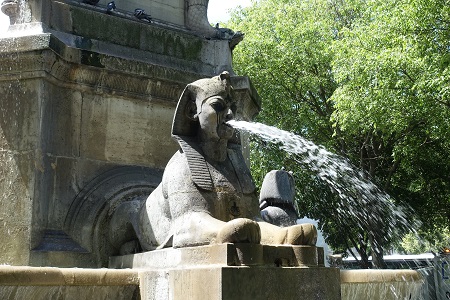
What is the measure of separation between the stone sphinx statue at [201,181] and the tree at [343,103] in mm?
11298

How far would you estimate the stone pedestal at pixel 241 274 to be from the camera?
4.65 metres

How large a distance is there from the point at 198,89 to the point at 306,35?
20766 mm

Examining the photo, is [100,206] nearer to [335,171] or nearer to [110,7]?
[110,7]

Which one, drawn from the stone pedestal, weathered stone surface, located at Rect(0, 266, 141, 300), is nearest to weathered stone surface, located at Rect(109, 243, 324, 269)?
the stone pedestal

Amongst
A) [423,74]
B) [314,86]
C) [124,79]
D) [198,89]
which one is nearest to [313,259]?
[198,89]

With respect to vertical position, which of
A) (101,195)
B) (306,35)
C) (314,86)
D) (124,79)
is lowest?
(101,195)

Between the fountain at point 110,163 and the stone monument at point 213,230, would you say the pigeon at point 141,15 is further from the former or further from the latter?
the stone monument at point 213,230

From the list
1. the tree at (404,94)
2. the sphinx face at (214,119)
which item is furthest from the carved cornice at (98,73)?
the tree at (404,94)

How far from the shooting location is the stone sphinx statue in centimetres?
582

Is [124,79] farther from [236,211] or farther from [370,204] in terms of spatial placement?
[370,204]

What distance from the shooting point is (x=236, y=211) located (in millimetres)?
6066

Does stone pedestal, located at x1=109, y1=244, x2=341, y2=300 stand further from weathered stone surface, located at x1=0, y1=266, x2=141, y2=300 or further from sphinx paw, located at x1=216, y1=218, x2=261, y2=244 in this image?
weathered stone surface, located at x1=0, y1=266, x2=141, y2=300

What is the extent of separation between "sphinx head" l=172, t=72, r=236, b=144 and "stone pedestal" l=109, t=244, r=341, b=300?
4.28 feet

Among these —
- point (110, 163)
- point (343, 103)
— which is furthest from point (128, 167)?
point (343, 103)
